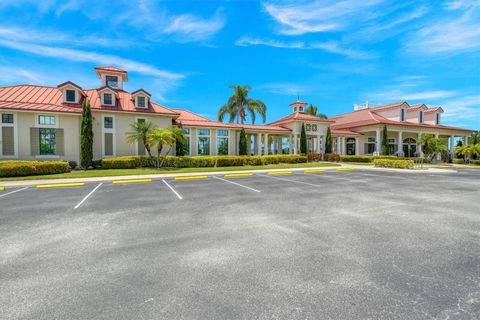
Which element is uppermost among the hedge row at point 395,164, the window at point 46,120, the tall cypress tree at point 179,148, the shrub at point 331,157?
the window at point 46,120

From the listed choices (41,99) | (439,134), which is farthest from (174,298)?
(439,134)

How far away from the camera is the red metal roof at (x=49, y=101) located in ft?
64.1

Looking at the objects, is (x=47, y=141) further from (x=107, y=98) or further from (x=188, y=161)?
(x=188, y=161)

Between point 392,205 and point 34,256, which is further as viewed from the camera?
point 392,205

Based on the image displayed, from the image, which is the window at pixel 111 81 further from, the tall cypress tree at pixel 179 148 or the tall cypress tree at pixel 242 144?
the tall cypress tree at pixel 242 144

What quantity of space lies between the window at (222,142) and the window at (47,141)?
1594 cm

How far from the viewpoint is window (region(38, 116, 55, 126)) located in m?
19.7

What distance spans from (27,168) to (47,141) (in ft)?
18.0

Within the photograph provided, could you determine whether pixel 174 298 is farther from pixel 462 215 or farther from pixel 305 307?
pixel 462 215

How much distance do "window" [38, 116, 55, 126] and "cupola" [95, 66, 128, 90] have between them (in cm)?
853

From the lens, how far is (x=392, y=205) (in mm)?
7402

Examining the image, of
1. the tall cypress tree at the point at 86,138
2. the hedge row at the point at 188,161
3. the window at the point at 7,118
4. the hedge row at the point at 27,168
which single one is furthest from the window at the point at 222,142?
the window at the point at 7,118

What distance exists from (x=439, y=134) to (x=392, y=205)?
43.8 metres

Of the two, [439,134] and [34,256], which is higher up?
[439,134]
